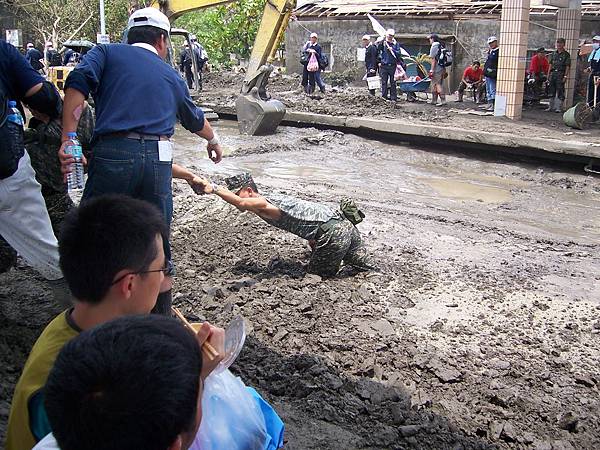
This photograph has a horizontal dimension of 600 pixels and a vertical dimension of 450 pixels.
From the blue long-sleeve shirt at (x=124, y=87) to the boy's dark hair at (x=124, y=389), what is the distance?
8.02ft

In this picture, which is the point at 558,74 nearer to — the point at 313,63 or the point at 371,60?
the point at 371,60

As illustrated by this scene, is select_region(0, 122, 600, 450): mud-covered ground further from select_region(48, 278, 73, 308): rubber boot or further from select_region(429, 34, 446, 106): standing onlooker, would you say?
select_region(429, 34, 446, 106): standing onlooker

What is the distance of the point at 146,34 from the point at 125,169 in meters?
0.76

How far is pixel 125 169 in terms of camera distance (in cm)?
358

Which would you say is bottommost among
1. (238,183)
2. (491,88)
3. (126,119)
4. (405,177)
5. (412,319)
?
(405,177)

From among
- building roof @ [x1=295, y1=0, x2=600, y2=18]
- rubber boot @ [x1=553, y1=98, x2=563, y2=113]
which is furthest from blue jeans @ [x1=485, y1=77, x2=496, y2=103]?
building roof @ [x1=295, y1=0, x2=600, y2=18]

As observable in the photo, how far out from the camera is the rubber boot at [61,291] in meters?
3.75

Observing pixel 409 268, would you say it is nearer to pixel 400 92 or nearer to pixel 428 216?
pixel 428 216

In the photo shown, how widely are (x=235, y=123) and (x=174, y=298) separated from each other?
35.0 feet

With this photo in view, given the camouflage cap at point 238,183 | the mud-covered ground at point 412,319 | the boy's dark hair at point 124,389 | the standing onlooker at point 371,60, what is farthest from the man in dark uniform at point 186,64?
the boy's dark hair at point 124,389

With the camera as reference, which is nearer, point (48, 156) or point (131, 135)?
point (131, 135)

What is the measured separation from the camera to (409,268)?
561cm

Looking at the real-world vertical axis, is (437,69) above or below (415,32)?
below

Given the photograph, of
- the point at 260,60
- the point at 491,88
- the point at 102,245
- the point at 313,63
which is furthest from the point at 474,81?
the point at 102,245
